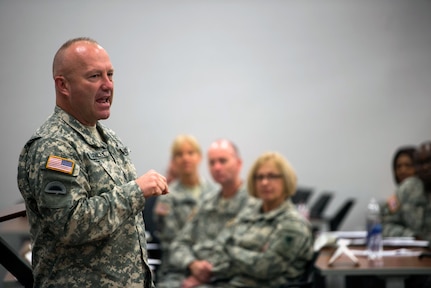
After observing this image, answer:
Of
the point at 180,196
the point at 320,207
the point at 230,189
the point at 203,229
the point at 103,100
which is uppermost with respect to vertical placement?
the point at 103,100

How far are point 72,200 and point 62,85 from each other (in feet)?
1.17

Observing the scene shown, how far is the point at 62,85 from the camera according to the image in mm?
2160

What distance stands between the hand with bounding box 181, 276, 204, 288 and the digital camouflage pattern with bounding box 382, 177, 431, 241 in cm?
159

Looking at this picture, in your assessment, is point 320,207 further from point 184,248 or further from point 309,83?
point 184,248

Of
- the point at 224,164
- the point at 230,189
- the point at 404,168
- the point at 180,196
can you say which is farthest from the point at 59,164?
the point at 404,168

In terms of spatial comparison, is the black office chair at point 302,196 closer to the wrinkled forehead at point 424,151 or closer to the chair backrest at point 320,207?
the chair backrest at point 320,207

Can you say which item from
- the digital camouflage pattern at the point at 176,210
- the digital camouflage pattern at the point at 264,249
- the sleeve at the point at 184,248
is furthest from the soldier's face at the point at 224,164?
the digital camouflage pattern at the point at 264,249

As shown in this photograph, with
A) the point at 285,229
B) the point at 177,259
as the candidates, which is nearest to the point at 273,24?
the point at 177,259

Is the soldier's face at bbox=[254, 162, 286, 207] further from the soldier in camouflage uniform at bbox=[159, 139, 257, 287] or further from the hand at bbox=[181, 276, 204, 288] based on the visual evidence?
the hand at bbox=[181, 276, 204, 288]

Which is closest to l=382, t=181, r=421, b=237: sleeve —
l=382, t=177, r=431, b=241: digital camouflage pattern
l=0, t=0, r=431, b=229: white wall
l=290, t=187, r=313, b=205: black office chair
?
l=382, t=177, r=431, b=241: digital camouflage pattern

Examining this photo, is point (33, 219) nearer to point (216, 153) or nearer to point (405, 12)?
point (216, 153)

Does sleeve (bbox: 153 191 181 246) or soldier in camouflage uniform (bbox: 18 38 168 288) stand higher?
soldier in camouflage uniform (bbox: 18 38 168 288)

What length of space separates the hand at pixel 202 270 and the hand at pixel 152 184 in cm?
257

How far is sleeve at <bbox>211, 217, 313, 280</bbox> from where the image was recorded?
158 inches
